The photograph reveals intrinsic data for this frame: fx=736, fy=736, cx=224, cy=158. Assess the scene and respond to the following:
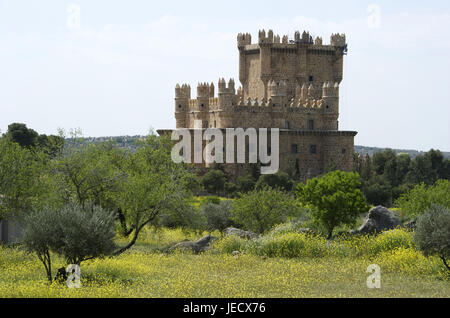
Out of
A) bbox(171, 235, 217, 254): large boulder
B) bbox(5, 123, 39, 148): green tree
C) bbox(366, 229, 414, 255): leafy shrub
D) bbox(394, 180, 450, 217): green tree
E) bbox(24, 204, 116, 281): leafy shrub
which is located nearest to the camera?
bbox(24, 204, 116, 281): leafy shrub

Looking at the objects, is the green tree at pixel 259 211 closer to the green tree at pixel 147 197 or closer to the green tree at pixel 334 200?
the green tree at pixel 334 200

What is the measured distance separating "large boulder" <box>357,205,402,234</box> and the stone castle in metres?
40.3

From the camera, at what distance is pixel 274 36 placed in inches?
3386

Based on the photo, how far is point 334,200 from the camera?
37781 mm

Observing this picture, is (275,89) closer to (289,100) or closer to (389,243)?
(289,100)

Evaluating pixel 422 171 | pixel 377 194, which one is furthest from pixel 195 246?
pixel 422 171

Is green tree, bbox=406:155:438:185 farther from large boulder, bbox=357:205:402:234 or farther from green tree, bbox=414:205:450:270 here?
green tree, bbox=414:205:450:270

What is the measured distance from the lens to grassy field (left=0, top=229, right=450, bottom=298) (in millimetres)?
20625

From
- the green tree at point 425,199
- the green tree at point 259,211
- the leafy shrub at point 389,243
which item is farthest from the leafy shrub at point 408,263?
the green tree at point 425,199

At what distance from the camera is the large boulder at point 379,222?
34531mm

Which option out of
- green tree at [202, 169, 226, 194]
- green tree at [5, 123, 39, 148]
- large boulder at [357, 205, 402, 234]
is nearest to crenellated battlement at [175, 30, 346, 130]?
green tree at [202, 169, 226, 194]

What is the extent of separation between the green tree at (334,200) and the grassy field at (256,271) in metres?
6.93

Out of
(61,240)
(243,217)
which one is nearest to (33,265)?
(61,240)
